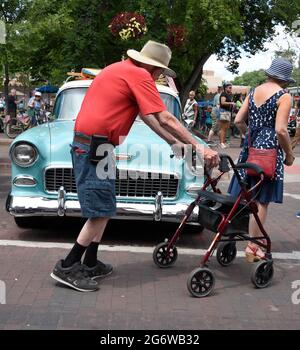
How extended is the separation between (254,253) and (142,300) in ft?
4.31

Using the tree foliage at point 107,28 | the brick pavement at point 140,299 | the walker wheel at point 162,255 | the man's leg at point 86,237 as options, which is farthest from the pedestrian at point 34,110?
the man's leg at point 86,237

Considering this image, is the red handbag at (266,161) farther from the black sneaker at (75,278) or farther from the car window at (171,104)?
the car window at (171,104)

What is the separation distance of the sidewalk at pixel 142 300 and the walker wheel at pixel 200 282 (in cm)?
5

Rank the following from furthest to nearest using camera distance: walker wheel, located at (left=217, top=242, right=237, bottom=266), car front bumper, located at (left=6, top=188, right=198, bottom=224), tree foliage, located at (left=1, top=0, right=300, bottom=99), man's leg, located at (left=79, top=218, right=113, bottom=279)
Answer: tree foliage, located at (left=1, top=0, right=300, bottom=99), car front bumper, located at (left=6, top=188, right=198, bottom=224), walker wheel, located at (left=217, top=242, right=237, bottom=266), man's leg, located at (left=79, top=218, right=113, bottom=279)

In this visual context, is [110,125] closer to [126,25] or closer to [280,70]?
[280,70]

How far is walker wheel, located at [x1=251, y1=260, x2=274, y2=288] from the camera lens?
4.50m

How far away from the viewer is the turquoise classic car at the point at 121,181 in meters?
5.50

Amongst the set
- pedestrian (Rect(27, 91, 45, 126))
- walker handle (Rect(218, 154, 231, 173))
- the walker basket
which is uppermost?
walker handle (Rect(218, 154, 231, 173))

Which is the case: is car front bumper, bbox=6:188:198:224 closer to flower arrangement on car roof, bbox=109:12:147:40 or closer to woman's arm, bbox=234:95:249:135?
woman's arm, bbox=234:95:249:135

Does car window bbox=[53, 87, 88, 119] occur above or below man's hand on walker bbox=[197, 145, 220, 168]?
below

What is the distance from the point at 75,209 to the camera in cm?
541

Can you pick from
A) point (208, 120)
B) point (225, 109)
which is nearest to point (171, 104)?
point (225, 109)

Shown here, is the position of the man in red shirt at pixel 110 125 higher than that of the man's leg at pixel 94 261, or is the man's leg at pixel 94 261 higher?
the man in red shirt at pixel 110 125

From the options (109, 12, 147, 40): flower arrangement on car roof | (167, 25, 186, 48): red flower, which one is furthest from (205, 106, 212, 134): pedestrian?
(109, 12, 147, 40): flower arrangement on car roof
